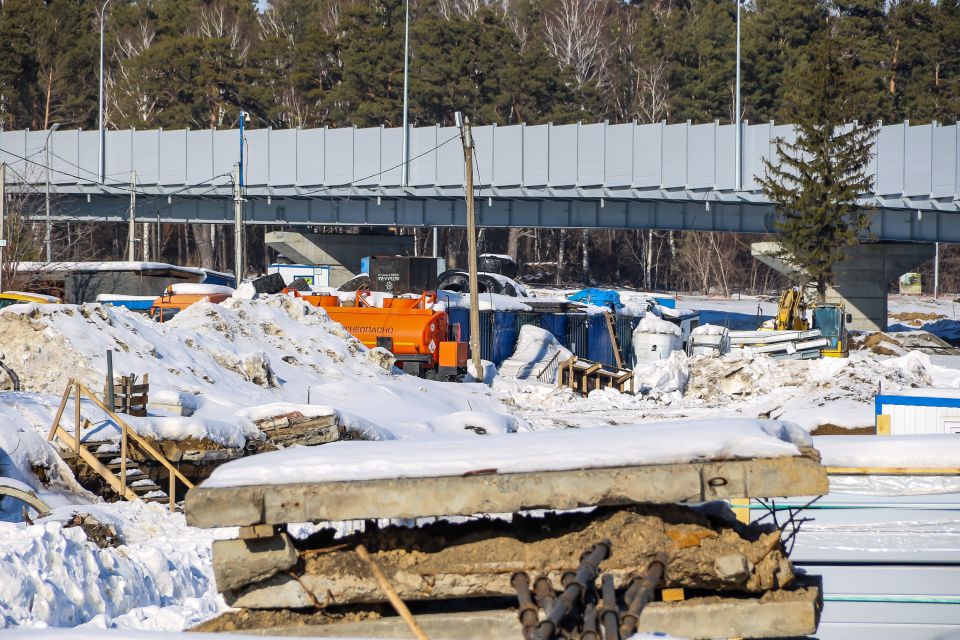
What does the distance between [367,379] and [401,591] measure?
71.5 ft

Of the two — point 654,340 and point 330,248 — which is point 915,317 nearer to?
point 654,340

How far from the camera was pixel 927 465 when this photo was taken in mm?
6691

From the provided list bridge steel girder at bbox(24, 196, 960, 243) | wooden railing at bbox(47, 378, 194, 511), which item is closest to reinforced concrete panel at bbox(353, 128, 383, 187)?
bridge steel girder at bbox(24, 196, 960, 243)

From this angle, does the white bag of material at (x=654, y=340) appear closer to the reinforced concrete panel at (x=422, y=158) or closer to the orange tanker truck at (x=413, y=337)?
the orange tanker truck at (x=413, y=337)

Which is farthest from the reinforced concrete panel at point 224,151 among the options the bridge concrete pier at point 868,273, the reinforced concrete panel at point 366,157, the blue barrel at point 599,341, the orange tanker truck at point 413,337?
the orange tanker truck at point 413,337

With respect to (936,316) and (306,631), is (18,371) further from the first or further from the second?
(936,316)

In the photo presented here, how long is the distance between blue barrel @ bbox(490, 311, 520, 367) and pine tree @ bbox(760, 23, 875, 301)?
13.0 metres

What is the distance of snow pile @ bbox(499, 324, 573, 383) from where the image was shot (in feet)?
118

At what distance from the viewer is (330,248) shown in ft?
188

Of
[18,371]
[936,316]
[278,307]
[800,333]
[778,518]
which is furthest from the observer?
[936,316]

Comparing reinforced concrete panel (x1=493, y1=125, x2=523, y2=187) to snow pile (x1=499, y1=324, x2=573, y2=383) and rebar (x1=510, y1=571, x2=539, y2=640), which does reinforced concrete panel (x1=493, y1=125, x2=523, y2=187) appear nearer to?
snow pile (x1=499, y1=324, x2=573, y2=383)

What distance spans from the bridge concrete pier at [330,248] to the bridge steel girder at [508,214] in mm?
2205

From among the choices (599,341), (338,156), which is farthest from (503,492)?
(338,156)

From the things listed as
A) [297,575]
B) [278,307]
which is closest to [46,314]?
[278,307]
